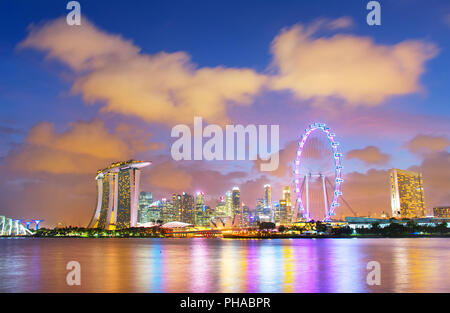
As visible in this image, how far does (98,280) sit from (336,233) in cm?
16657

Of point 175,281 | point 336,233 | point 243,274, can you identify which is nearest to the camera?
point 175,281
